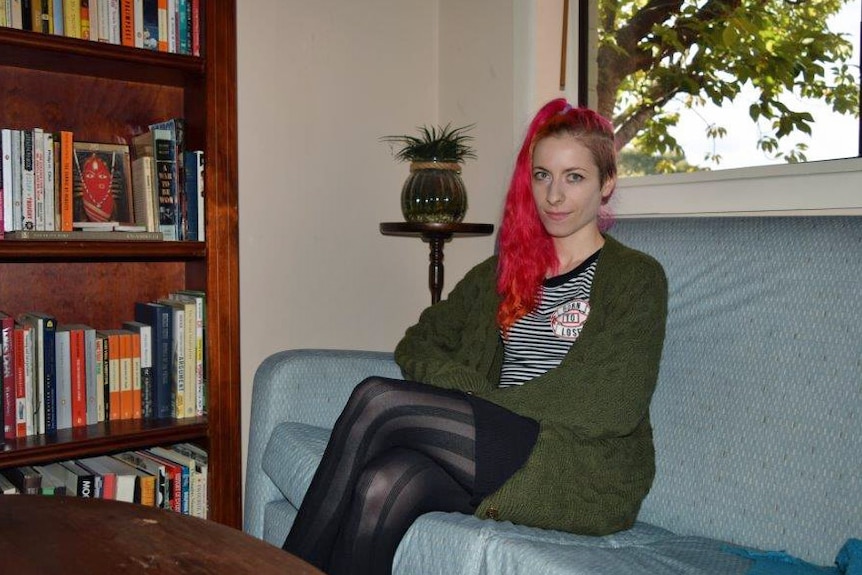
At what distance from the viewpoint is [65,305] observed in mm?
2266

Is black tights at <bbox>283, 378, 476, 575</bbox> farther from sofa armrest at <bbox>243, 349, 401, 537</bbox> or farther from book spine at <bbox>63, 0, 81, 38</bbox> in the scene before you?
book spine at <bbox>63, 0, 81, 38</bbox>

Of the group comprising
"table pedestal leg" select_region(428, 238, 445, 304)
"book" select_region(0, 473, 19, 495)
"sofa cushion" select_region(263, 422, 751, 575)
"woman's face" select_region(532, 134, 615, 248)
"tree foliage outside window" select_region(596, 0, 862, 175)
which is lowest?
"book" select_region(0, 473, 19, 495)

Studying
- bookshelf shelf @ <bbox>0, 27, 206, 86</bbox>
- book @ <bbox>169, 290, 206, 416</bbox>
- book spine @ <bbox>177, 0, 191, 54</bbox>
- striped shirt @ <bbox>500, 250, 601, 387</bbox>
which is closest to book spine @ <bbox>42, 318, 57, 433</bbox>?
book @ <bbox>169, 290, 206, 416</bbox>

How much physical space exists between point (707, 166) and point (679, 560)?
112 centimetres

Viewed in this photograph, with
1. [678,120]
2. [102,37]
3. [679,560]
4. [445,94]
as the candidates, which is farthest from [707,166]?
[102,37]

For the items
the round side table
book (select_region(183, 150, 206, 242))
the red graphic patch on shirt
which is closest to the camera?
the red graphic patch on shirt

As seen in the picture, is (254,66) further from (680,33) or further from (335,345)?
(680,33)

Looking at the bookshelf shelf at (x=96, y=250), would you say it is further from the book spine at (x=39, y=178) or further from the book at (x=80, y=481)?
the book at (x=80, y=481)

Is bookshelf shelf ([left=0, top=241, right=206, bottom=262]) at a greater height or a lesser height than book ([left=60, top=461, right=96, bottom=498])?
greater

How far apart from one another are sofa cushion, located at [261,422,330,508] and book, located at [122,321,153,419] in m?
0.45

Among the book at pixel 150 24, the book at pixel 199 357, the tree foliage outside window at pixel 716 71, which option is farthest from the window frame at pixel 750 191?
the book at pixel 150 24

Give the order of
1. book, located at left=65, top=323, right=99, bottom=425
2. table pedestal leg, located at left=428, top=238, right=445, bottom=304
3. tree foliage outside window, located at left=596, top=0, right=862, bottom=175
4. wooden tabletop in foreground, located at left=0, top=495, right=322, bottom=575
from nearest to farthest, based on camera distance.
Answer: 1. wooden tabletop in foreground, located at left=0, top=495, right=322, bottom=575
2. tree foliage outside window, located at left=596, top=0, right=862, bottom=175
3. book, located at left=65, top=323, right=99, bottom=425
4. table pedestal leg, located at left=428, top=238, right=445, bottom=304

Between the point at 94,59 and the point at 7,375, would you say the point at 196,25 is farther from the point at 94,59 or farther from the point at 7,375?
the point at 7,375

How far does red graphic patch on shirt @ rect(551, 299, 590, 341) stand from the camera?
1677mm
